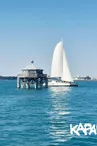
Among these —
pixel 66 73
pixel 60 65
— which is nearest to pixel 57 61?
pixel 60 65

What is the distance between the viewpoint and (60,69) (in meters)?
180

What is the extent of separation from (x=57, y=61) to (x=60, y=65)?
2.27 metres

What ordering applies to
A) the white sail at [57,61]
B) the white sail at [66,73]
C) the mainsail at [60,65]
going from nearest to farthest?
the white sail at [57,61] < the mainsail at [60,65] < the white sail at [66,73]

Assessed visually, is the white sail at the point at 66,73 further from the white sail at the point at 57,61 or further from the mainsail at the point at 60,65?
the white sail at the point at 57,61

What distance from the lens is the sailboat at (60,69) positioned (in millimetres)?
178375

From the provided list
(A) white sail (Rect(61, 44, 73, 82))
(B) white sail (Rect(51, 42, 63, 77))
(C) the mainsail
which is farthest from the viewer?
(A) white sail (Rect(61, 44, 73, 82))

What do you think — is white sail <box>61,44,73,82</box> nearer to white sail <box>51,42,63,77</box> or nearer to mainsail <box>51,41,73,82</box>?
mainsail <box>51,41,73,82</box>

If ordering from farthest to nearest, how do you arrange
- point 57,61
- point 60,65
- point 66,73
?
point 66,73 → point 60,65 → point 57,61

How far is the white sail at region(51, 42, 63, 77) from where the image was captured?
584 feet

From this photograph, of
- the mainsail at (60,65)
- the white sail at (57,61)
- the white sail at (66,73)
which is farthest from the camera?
the white sail at (66,73)

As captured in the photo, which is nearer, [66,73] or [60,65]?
[60,65]

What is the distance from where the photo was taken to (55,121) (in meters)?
49.8

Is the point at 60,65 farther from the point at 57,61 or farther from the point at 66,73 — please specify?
the point at 66,73

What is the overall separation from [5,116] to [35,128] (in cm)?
1159
